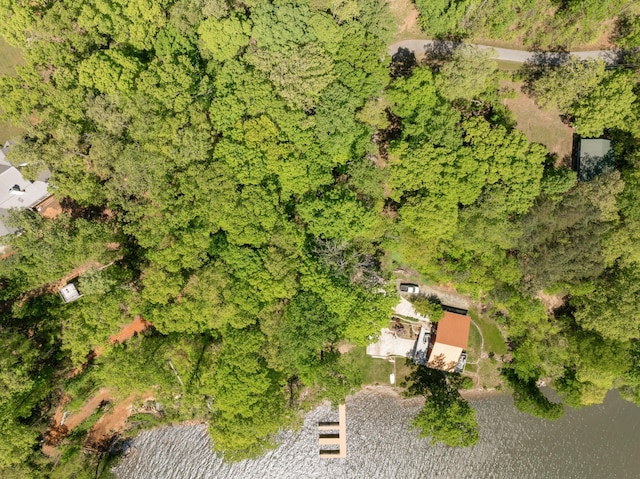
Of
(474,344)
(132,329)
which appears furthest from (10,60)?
(474,344)

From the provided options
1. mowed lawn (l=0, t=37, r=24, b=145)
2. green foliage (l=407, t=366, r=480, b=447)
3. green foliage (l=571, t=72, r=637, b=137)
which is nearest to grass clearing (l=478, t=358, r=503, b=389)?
green foliage (l=407, t=366, r=480, b=447)

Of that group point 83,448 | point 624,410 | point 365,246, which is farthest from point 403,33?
point 83,448

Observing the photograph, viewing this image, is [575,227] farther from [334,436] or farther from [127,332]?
[127,332]

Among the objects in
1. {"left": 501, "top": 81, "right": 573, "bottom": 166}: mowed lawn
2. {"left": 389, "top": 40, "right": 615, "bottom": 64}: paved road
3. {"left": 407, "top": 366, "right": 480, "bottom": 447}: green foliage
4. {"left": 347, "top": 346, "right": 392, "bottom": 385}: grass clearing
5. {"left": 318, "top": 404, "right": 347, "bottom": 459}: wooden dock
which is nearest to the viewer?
{"left": 407, "top": 366, "right": 480, "bottom": 447}: green foliage

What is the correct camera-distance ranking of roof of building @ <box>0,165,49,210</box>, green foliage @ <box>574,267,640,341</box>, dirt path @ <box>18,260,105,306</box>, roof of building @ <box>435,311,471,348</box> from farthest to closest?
roof of building @ <box>435,311,471,348</box> → dirt path @ <box>18,260,105,306</box> → roof of building @ <box>0,165,49,210</box> → green foliage @ <box>574,267,640,341</box>

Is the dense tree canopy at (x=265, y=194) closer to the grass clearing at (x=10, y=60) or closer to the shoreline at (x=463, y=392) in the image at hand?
the grass clearing at (x=10, y=60)

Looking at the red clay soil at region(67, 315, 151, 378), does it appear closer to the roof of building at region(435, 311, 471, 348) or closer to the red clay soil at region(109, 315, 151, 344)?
the red clay soil at region(109, 315, 151, 344)

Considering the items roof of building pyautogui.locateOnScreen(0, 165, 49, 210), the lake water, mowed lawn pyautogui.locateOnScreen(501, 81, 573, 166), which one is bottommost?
the lake water
